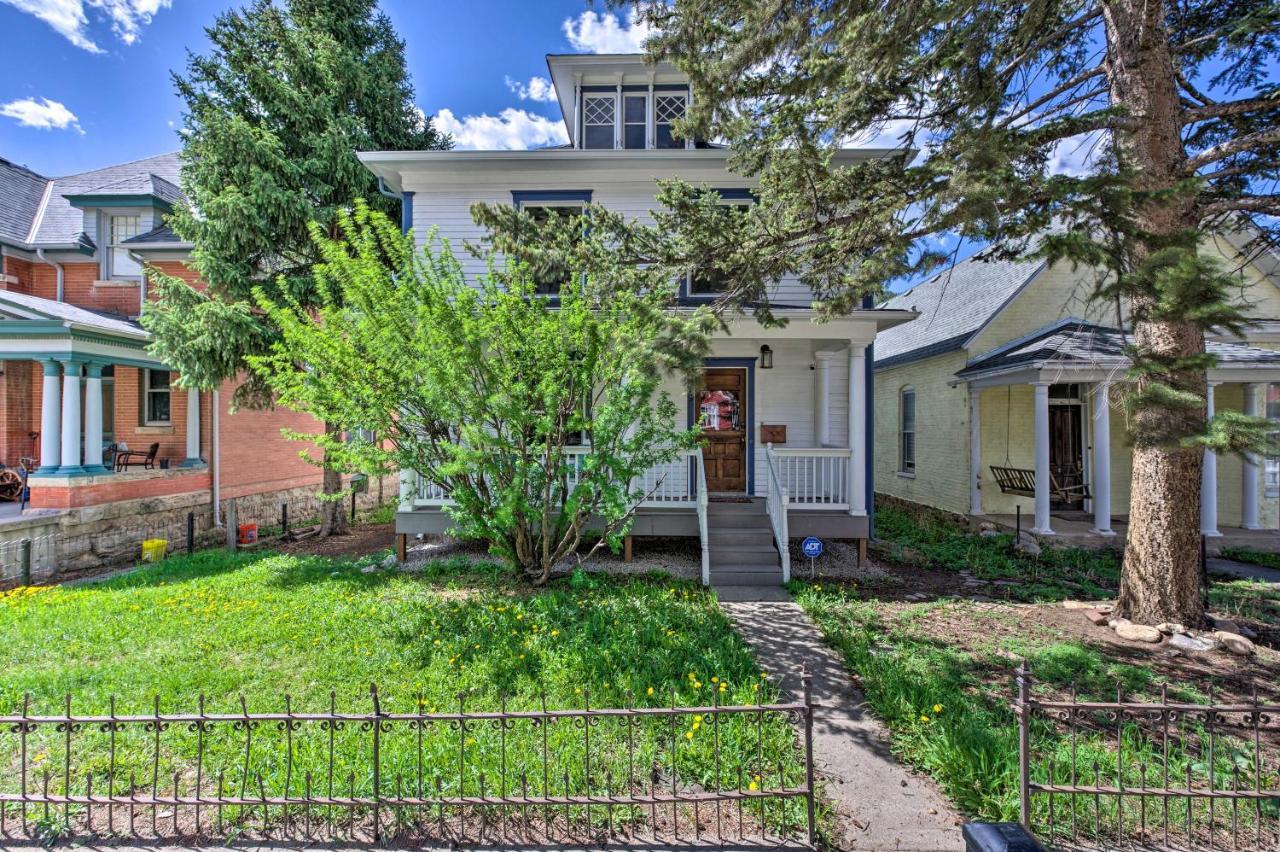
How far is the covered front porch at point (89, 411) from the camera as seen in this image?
10.2 m

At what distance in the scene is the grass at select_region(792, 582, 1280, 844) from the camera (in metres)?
3.29

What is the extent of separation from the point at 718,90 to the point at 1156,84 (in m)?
4.27

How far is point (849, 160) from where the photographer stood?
32.9ft

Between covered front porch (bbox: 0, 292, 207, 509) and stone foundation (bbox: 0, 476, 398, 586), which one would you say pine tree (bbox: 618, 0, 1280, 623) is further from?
covered front porch (bbox: 0, 292, 207, 509)

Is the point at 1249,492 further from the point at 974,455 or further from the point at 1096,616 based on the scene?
the point at 1096,616

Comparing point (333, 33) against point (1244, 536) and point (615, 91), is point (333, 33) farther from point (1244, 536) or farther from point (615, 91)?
point (1244, 536)

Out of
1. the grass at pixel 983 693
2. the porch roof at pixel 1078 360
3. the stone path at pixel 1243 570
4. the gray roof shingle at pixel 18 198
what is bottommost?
the stone path at pixel 1243 570

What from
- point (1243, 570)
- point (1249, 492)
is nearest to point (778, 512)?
point (1243, 570)

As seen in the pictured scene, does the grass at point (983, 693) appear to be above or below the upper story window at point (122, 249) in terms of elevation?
below

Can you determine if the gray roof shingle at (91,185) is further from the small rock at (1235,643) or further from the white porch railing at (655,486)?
the small rock at (1235,643)

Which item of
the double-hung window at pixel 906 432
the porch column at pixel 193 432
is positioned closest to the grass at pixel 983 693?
the double-hung window at pixel 906 432

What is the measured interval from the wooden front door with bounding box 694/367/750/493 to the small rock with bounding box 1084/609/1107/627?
17.2 ft

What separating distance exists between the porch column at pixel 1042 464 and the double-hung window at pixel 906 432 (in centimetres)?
446

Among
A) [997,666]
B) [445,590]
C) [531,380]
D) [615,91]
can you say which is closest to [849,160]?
[615,91]
